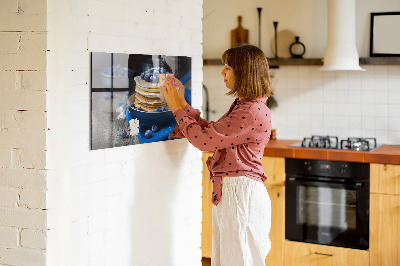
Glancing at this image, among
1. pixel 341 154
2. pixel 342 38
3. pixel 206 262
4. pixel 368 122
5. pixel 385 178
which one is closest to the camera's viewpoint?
pixel 385 178

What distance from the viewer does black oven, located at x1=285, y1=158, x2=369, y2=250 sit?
4.15 metres

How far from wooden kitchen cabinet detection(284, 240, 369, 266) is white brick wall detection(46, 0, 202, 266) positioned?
129 centimetres

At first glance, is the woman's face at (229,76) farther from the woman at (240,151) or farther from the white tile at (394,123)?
the white tile at (394,123)

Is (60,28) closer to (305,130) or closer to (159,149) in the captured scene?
(159,149)

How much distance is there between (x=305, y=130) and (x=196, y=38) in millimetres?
2055

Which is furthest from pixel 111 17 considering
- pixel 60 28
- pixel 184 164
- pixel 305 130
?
pixel 305 130

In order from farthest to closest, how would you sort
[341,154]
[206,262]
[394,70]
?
[206,262] → [394,70] → [341,154]

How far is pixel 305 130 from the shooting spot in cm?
498

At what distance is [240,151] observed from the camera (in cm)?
280

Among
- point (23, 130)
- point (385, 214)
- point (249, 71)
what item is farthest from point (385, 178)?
point (23, 130)

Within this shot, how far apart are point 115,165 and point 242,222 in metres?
0.64

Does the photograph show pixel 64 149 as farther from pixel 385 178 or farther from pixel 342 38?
pixel 342 38

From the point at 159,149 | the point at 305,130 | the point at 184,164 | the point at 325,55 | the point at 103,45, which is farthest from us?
the point at 305,130

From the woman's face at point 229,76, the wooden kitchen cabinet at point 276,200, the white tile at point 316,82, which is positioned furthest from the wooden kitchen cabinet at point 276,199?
the woman's face at point 229,76
